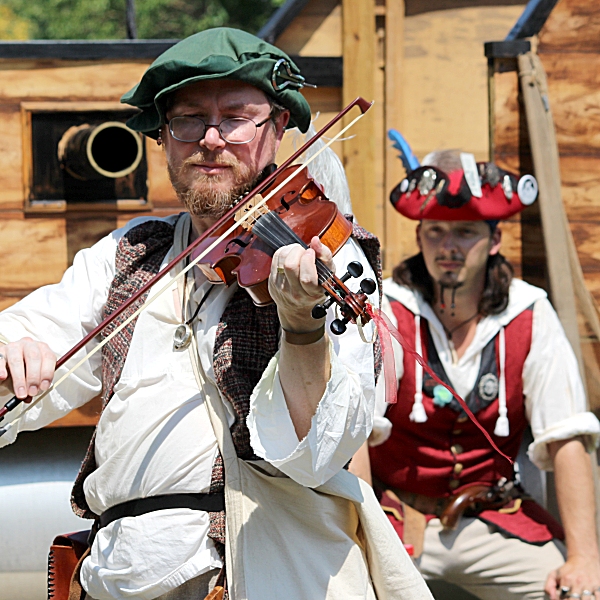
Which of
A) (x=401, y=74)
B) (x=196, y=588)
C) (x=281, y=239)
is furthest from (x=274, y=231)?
(x=401, y=74)

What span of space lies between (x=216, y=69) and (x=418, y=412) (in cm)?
169

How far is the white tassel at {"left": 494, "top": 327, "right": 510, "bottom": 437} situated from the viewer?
3.33 metres

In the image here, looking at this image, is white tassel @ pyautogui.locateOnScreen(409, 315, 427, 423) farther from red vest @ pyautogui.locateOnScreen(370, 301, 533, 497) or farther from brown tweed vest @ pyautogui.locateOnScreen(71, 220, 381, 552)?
brown tweed vest @ pyautogui.locateOnScreen(71, 220, 381, 552)

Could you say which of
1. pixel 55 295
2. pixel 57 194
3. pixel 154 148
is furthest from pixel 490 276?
pixel 55 295

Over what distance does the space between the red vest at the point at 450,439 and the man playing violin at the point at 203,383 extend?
1.38 m

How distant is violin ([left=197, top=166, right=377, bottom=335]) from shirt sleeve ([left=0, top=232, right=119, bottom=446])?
28 centimetres

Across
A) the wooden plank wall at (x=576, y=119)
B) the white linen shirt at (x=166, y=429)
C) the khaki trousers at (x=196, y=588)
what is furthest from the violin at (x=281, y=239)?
the wooden plank wall at (x=576, y=119)

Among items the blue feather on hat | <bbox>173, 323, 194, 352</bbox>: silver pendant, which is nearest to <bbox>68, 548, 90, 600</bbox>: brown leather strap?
<bbox>173, 323, 194, 352</bbox>: silver pendant

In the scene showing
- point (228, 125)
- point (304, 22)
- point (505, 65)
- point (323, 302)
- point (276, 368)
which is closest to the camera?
point (323, 302)

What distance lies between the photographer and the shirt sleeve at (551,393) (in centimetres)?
326

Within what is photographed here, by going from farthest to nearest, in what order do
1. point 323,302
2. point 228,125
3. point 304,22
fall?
point 304,22
point 228,125
point 323,302

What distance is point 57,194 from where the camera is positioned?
11.9 feet

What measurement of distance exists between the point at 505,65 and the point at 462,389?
1.37m

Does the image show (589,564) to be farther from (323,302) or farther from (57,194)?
(57,194)
